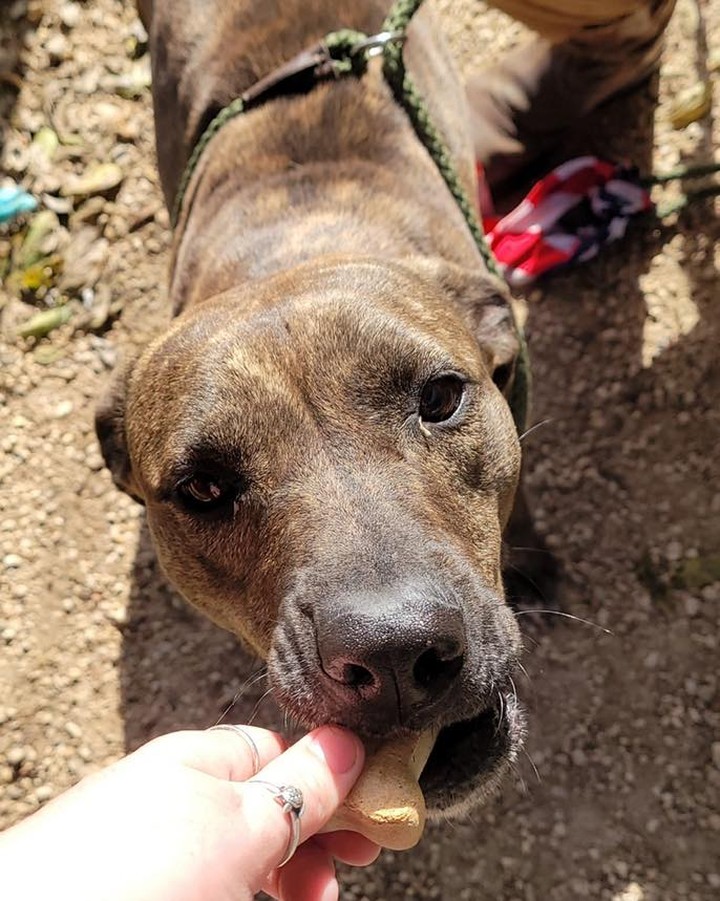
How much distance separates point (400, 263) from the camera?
286 cm

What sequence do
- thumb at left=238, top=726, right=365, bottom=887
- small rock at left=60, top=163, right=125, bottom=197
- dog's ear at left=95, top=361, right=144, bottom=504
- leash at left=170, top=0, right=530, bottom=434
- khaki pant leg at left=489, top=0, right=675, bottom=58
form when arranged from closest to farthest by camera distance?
thumb at left=238, top=726, right=365, bottom=887, dog's ear at left=95, top=361, right=144, bottom=504, leash at left=170, top=0, right=530, bottom=434, khaki pant leg at left=489, top=0, right=675, bottom=58, small rock at left=60, top=163, right=125, bottom=197

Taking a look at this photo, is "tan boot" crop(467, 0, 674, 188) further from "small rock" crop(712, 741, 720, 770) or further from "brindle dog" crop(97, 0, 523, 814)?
"small rock" crop(712, 741, 720, 770)

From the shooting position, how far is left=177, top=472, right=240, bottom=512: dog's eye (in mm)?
2379

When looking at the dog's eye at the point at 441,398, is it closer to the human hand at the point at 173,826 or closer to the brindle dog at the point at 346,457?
the brindle dog at the point at 346,457

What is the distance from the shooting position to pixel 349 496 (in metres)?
2.18

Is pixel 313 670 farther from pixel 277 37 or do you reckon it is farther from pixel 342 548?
pixel 277 37

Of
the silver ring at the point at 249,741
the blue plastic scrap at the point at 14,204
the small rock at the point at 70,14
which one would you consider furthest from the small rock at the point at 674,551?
the small rock at the point at 70,14

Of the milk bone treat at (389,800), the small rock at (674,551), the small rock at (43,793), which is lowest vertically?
the small rock at (43,793)

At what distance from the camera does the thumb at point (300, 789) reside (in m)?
1.60

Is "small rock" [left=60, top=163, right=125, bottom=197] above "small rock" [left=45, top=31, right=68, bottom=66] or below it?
below

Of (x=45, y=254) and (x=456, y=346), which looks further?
(x=45, y=254)

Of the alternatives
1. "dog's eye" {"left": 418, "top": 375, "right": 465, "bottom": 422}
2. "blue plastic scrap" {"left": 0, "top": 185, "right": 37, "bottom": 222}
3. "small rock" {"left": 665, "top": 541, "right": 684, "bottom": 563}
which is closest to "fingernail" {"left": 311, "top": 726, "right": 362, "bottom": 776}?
"dog's eye" {"left": 418, "top": 375, "right": 465, "bottom": 422}

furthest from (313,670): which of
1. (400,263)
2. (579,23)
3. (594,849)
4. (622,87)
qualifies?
(622,87)

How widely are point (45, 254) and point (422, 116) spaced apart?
2.50 metres
